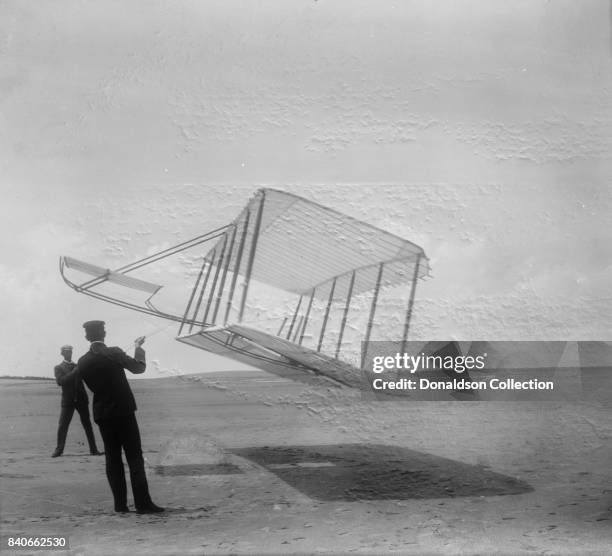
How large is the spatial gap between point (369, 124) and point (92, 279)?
265 cm

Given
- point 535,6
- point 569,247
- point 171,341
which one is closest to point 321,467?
point 171,341

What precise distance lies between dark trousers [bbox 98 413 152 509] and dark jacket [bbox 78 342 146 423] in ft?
0.18

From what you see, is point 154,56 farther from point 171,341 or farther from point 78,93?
point 171,341

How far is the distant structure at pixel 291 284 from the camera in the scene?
215 inches

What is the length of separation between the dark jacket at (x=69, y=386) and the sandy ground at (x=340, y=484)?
51 centimetres

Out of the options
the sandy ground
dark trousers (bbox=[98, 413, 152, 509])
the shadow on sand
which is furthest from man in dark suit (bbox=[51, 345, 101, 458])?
dark trousers (bbox=[98, 413, 152, 509])

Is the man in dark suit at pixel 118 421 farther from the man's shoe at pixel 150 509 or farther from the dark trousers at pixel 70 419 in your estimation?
the dark trousers at pixel 70 419

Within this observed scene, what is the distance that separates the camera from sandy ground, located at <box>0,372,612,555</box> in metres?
4.16

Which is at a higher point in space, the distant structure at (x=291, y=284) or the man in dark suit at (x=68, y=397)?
the distant structure at (x=291, y=284)

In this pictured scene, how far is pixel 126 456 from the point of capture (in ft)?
15.2

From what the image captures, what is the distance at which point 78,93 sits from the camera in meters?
6.29

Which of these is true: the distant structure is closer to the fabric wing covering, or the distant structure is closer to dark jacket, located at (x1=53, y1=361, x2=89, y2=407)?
the fabric wing covering

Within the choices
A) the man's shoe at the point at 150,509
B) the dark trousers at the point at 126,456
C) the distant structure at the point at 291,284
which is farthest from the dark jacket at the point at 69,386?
the man's shoe at the point at 150,509

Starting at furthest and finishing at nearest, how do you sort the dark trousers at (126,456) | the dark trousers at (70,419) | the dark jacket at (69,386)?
the dark trousers at (70,419) → the dark jacket at (69,386) → the dark trousers at (126,456)
